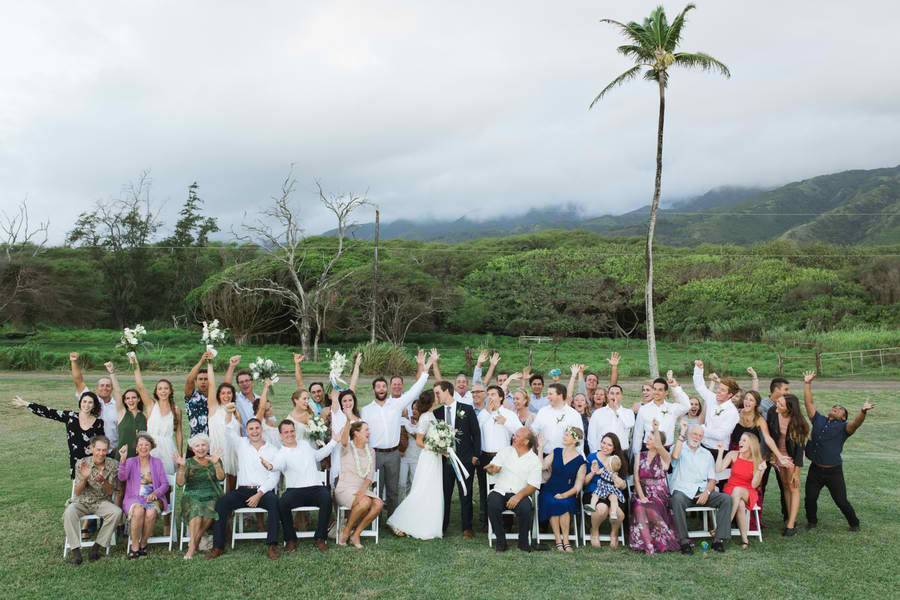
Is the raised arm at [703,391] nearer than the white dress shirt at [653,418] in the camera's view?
No

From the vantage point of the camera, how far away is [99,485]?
7.49m

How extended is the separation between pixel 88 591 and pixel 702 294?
40442mm

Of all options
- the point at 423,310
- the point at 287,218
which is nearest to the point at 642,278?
the point at 423,310

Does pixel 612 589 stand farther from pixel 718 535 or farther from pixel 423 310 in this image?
pixel 423 310

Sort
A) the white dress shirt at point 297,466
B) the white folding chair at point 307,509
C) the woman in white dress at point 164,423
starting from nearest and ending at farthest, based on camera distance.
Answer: the white folding chair at point 307,509 → the white dress shirt at point 297,466 → the woman in white dress at point 164,423

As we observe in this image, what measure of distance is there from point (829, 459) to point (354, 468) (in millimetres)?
5503

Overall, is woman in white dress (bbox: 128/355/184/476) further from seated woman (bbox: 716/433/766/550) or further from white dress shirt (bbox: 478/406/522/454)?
seated woman (bbox: 716/433/766/550)

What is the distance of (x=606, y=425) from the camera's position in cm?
858

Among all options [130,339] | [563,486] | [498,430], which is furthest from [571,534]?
[130,339]

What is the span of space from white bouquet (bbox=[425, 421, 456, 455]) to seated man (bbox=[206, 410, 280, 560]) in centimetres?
174

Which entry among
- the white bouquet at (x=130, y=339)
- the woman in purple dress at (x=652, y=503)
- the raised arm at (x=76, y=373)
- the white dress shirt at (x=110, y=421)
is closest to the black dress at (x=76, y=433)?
the white dress shirt at (x=110, y=421)

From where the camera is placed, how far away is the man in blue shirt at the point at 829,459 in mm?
8328

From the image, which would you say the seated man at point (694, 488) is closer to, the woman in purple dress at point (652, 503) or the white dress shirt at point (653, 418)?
the woman in purple dress at point (652, 503)

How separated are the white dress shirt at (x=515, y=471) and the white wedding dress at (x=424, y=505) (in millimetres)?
703
